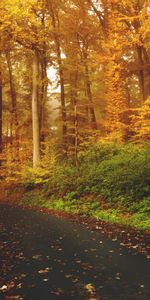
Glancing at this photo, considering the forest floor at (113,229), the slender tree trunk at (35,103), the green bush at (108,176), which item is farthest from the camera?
the slender tree trunk at (35,103)

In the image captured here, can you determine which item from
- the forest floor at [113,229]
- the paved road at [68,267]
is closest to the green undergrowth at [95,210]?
the forest floor at [113,229]

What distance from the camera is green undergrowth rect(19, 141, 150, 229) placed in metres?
12.5

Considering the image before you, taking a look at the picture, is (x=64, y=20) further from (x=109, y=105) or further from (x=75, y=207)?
(x=75, y=207)

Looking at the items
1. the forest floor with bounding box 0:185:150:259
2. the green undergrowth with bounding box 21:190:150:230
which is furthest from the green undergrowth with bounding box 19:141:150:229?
the forest floor with bounding box 0:185:150:259

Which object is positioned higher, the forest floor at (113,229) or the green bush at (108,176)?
the green bush at (108,176)

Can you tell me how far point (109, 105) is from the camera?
806 inches

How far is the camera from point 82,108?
2752 centimetres

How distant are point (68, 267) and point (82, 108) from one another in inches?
812

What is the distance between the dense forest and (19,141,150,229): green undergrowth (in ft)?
0.14

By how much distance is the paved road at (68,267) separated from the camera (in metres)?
6.25

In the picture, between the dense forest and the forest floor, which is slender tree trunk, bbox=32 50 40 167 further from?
the forest floor

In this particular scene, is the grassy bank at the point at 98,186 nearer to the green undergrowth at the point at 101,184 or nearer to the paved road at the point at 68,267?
the green undergrowth at the point at 101,184

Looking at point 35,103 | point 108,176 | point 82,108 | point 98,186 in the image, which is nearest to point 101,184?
point 98,186

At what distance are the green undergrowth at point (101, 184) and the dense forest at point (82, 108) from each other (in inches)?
1.7
